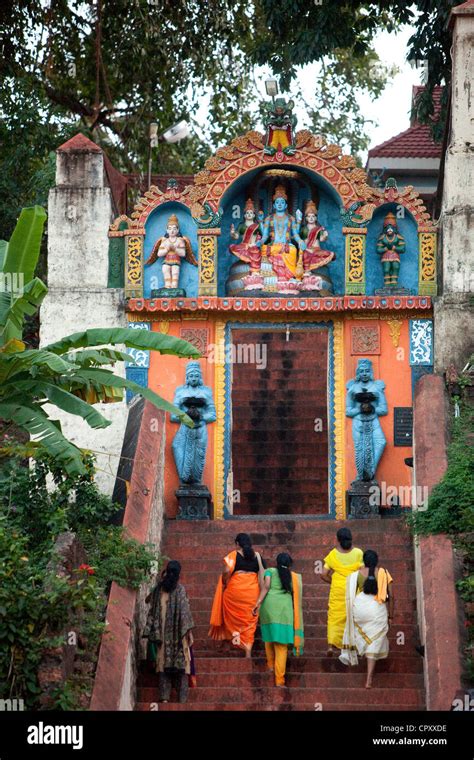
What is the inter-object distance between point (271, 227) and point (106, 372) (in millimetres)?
5091

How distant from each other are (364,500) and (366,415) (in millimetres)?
1159

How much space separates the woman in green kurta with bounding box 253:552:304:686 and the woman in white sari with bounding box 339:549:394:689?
0.49 meters

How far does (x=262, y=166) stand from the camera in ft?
66.8

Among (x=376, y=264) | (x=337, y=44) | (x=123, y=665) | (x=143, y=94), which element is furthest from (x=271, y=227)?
→ (x=123, y=665)

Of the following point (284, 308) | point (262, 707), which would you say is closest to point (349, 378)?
Result: point (284, 308)

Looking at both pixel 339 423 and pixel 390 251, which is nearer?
pixel 339 423

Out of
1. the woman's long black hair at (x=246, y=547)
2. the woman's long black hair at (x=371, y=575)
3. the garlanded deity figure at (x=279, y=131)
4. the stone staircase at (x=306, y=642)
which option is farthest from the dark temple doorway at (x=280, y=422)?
the woman's long black hair at (x=371, y=575)

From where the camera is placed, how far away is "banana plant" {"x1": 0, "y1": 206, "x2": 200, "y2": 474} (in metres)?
15.4

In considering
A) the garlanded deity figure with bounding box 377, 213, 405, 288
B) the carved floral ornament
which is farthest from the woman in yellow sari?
the carved floral ornament

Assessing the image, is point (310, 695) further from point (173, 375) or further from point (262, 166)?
point (262, 166)

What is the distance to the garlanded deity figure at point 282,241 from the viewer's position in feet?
66.5

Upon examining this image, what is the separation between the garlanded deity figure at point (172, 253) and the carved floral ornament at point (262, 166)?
1.01ft

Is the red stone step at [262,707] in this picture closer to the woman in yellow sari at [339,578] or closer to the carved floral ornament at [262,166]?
the woman in yellow sari at [339,578]

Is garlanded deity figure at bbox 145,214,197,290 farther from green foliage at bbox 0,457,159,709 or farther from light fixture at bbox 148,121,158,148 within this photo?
light fixture at bbox 148,121,158,148
